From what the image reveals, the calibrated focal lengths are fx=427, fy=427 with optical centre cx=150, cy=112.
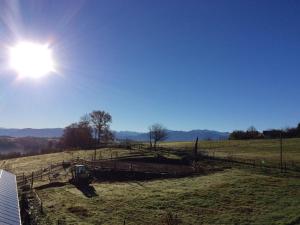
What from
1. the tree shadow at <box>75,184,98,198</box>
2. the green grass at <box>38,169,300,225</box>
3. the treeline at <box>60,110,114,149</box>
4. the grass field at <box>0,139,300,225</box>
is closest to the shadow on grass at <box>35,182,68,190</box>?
the grass field at <box>0,139,300,225</box>

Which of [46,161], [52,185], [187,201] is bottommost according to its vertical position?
[187,201]

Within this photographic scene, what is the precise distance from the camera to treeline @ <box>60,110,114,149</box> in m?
173

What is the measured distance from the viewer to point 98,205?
49594mm

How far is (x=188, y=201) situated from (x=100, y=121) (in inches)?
5516

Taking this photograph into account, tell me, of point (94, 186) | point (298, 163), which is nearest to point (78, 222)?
point (94, 186)

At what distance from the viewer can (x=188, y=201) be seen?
50031 millimetres

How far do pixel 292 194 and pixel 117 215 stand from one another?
22.1 meters

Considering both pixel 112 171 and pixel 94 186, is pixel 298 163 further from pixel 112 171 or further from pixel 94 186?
pixel 94 186

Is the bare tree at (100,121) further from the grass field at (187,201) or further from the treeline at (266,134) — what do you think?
the grass field at (187,201)

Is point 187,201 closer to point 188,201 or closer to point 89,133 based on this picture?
point 188,201

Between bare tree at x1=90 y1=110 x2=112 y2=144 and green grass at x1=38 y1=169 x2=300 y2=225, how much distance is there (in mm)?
119660

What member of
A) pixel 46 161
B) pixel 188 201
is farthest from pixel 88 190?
pixel 46 161

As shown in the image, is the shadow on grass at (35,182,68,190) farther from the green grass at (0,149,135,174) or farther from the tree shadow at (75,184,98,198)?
the green grass at (0,149,135,174)

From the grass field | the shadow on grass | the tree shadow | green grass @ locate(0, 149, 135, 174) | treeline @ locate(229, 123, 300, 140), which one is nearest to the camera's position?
the grass field
